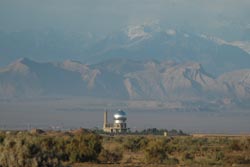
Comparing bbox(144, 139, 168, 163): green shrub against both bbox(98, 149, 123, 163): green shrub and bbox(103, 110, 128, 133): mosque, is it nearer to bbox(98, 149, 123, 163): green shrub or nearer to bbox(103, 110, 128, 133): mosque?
bbox(98, 149, 123, 163): green shrub

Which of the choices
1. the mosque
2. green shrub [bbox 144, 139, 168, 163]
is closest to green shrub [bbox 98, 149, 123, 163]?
green shrub [bbox 144, 139, 168, 163]

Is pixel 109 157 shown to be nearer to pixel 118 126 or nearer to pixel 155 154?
pixel 155 154

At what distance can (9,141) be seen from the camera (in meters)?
33.4

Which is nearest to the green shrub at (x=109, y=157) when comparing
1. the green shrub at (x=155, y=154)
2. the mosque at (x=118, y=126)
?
the green shrub at (x=155, y=154)

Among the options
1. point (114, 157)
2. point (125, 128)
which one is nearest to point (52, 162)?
point (114, 157)

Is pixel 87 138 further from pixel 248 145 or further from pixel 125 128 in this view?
pixel 125 128

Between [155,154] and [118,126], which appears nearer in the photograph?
[155,154]

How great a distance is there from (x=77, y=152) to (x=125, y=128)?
119m

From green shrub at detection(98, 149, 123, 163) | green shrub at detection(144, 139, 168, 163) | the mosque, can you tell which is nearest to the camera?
green shrub at detection(98, 149, 123, 163)

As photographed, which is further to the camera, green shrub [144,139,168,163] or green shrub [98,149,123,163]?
green shrub [144,139,168,163]

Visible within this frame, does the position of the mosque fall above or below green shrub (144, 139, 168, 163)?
above

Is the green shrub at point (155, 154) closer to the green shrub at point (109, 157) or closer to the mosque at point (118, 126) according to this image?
the green shrub at point (109, 157)

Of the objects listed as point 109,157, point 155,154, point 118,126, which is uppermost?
point 118,126

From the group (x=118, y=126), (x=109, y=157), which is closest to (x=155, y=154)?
(x=109, y=157)
